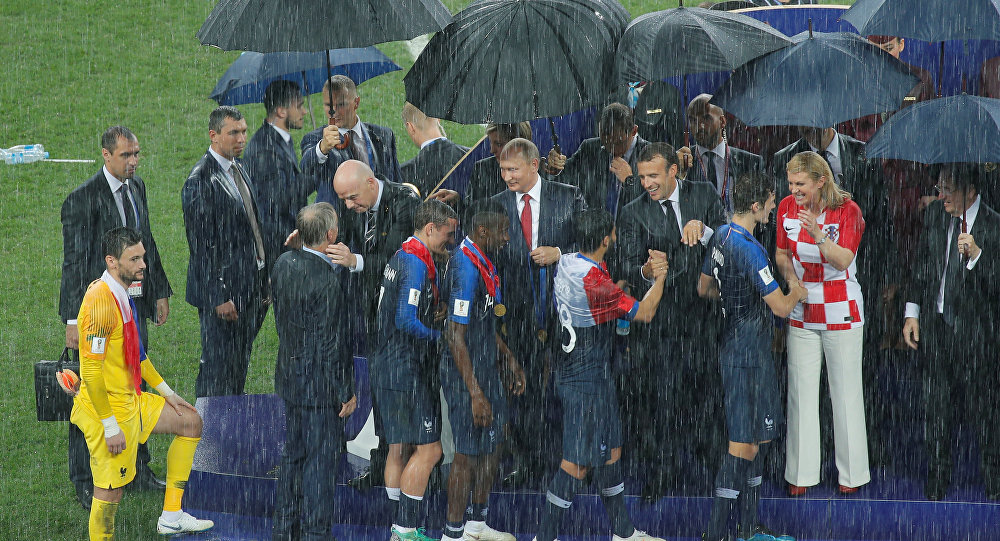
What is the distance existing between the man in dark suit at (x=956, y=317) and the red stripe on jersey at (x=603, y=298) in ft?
5.74

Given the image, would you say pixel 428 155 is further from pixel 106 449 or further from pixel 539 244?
pixel 106 449

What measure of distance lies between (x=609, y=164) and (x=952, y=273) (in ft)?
6.49

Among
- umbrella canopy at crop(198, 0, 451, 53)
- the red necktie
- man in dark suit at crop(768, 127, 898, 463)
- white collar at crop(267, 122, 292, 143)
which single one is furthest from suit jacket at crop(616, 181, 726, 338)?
white collar at crop(267, 122, 292, 143)

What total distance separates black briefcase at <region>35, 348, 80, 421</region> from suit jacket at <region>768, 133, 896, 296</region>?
4.26m

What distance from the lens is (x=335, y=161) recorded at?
7.14m

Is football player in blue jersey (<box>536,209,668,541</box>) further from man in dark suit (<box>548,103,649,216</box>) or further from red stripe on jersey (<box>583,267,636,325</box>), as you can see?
man in dark suit (<box>548,103,649,216</box>)

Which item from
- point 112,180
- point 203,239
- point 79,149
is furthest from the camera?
point 79,149

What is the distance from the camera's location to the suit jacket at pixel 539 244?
6.14 metres

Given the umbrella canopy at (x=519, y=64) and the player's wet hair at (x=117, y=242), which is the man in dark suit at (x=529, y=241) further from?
the player's wet hair at (x=117, y=242)

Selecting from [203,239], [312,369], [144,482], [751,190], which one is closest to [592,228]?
[751,190]

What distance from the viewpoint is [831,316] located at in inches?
238

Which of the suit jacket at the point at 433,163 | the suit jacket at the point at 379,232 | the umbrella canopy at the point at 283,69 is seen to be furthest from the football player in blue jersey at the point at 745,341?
the umbrella canopy at the point at 283,69

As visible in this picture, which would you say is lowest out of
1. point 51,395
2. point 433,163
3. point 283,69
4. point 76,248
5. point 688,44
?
point 51,395

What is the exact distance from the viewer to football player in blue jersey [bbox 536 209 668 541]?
566 centimetres
